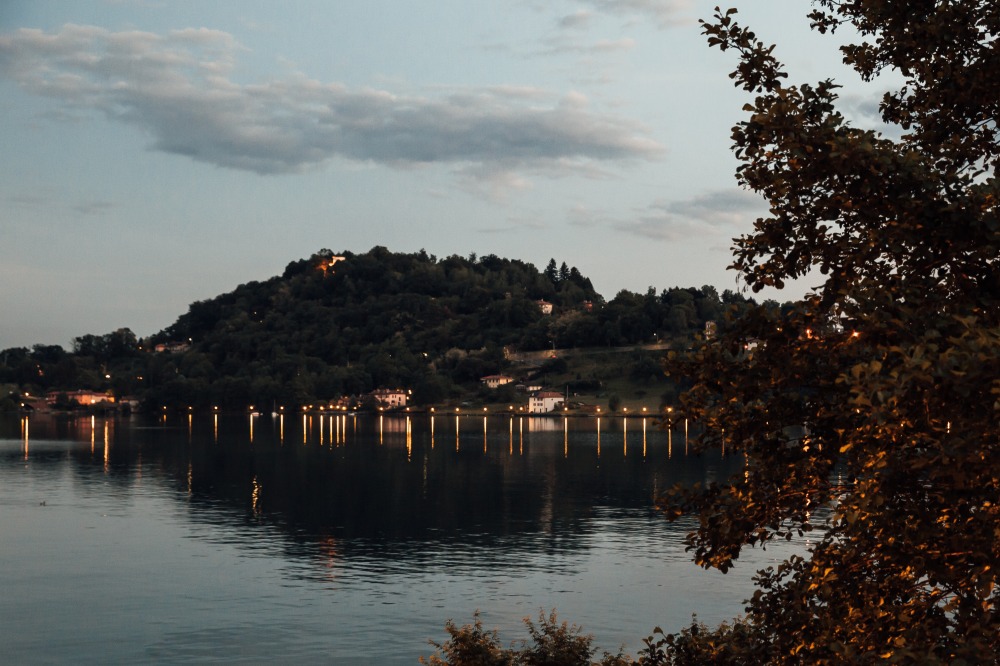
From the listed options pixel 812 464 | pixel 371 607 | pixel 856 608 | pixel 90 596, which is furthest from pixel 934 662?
pixel 90 596

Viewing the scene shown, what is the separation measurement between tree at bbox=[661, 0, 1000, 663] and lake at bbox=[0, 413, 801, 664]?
14.5m

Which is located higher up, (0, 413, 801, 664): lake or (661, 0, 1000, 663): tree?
(661, 0, 1000, 663): tree

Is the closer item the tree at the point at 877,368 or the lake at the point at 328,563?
the tree at the point at 877,368

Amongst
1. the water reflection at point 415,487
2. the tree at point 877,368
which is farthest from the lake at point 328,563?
the tree at point 877,368

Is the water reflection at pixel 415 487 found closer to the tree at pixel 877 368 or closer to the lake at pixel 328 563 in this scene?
the lake at pixel 328 563

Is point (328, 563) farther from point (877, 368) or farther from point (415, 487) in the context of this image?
point (877, 368)

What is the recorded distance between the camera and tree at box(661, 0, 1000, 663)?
38.1ft

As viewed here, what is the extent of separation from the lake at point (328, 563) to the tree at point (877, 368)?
14539mm

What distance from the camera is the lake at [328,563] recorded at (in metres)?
59.4

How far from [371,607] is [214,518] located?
47.6m

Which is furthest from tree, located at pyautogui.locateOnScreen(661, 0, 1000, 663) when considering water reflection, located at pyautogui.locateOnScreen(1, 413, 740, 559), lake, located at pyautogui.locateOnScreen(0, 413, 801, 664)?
water reflection, located at pyautogui.locateOnScreen(1, 413, 740, 559)

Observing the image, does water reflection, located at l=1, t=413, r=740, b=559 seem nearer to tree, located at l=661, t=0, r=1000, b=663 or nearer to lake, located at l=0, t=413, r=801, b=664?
lake, located at l=0, t=413, r=801, b=664

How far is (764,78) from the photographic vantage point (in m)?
15.4

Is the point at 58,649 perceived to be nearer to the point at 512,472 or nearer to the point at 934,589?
the point at 934,589
